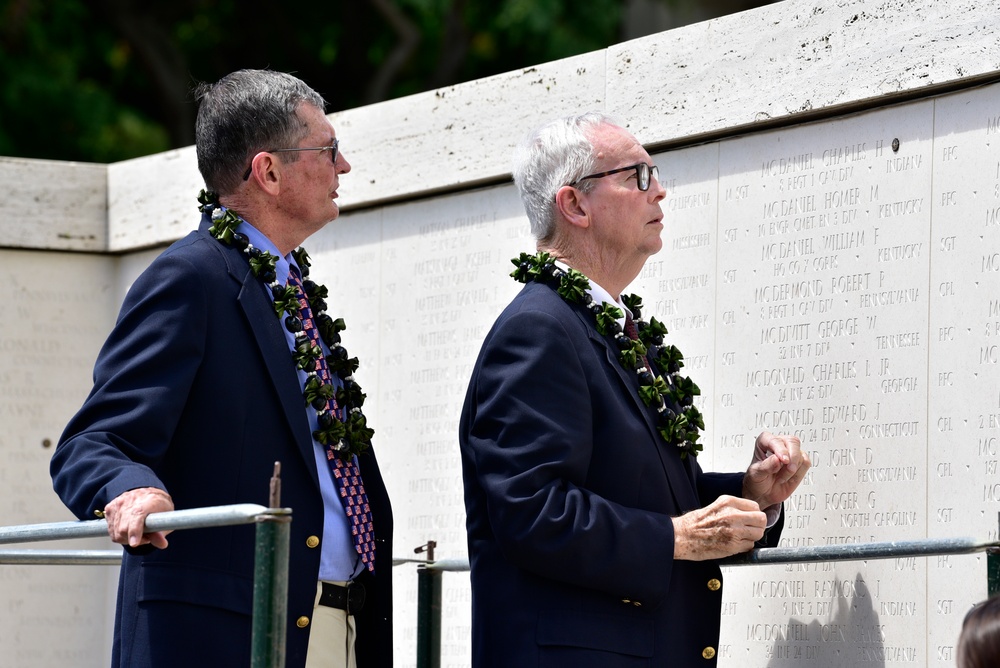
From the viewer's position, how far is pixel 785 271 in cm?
505

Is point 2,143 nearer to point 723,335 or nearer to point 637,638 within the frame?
point 723,335

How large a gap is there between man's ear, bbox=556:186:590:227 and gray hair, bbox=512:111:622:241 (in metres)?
0.02

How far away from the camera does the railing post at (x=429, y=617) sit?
16.4 ft

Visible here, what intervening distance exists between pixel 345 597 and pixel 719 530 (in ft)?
3.13

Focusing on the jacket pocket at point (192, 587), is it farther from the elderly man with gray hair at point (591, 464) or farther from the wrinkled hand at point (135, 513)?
the elderly man with gray hair at point (591, 464)

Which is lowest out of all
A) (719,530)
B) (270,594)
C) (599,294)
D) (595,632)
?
(595,632)

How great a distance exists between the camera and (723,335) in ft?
17.3

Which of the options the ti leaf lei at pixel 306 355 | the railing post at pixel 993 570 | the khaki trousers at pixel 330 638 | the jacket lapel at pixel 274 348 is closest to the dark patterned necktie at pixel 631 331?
the ti leaf lei at pixel 306 355

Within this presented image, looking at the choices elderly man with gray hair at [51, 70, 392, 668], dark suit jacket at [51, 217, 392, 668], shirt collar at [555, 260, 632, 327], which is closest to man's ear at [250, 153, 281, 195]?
elderly man with gray hair at [51, 70, 392, 668]

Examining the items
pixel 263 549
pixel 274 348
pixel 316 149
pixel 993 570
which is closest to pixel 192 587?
pixel 263 549

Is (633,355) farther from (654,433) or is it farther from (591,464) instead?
(591,464)

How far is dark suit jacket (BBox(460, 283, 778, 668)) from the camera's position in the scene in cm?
367

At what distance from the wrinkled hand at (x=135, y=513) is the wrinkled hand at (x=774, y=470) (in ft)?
4.92

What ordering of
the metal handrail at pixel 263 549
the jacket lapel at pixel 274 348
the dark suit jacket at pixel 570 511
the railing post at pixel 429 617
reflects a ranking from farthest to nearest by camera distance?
the railing post at pixel 429 617 < the jacket lapel at pixel 274 348 < the dark suit jacket at pixel 570 511 < the metal handrail at pixel 263 549
